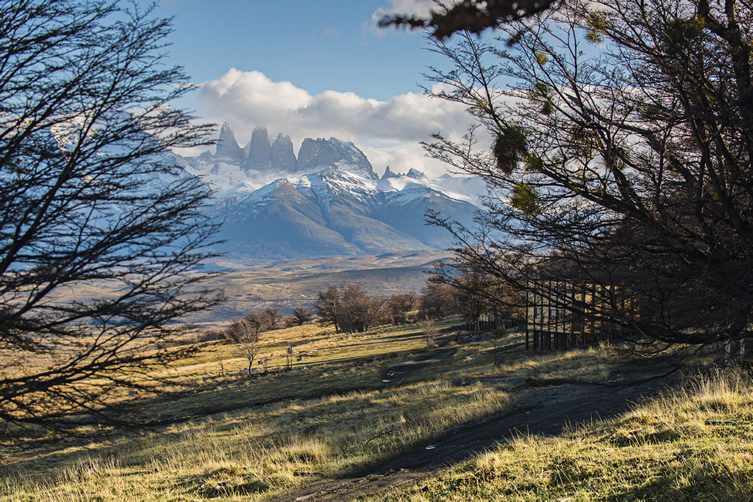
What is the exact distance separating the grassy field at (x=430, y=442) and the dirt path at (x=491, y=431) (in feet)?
0.98

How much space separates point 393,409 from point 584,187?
46.0 feet

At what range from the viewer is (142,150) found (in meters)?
6.24

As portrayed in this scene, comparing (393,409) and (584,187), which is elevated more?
(584,187)

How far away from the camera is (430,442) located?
A: 37.9 ft

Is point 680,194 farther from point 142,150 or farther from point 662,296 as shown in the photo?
point 142,150

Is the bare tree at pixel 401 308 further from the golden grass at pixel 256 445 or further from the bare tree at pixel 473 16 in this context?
the bare tree at pixel 473 16

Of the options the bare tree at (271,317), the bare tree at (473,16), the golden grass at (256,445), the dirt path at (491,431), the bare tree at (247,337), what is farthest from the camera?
the bare tree at (271,317)

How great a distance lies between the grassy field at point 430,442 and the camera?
231 inches

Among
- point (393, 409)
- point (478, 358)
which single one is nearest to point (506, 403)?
point (393, 409)

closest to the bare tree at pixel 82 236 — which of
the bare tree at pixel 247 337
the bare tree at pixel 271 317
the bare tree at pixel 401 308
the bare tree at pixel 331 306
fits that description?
the bare tree at pixel 247 337

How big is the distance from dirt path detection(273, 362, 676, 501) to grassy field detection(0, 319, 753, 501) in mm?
299

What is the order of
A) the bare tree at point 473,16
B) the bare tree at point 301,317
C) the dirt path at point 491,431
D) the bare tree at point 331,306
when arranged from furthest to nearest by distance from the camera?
the bare tree at point 301,317 → the bare tree at point 331,306 → the dirt path at point 491,431 → the bare tree at point 473,16

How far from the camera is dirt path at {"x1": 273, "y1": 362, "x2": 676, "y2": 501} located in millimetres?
8547

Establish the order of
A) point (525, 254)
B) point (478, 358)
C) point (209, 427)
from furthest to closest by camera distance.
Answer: point (478, 358) → point (209, 427) → point (525, 254)
